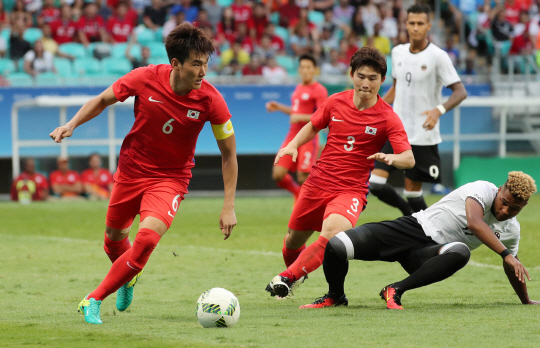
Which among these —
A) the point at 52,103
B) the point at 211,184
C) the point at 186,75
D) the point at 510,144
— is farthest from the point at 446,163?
the point at 186,75

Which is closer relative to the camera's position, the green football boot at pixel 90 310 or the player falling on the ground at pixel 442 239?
the green football boot at pixel 90 310

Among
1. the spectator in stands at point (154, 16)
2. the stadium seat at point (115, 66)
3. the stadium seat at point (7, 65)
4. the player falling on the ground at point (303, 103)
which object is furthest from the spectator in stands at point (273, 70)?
the player falling on the ground at point (303, 103)

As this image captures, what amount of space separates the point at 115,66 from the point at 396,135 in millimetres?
14746

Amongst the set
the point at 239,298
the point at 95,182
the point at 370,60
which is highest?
the point at 370,60

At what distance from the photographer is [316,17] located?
75.0ft

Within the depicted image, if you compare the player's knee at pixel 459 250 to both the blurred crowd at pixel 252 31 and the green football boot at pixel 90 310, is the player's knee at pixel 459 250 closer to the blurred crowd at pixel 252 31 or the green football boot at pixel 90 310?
the green football boot at pixel 90 310

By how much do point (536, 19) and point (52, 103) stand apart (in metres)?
13.8

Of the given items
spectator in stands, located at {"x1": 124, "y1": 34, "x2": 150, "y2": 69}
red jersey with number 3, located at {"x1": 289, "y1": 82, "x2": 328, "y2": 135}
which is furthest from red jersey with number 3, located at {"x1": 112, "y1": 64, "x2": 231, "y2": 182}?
spectator in stands, located at {"x1": 124, "y1": 34, "x2": 150, "y2": 69}

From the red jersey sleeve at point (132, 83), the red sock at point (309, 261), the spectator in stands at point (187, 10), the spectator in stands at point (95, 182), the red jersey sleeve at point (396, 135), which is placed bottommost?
the spectator in stands at point (95, 182)

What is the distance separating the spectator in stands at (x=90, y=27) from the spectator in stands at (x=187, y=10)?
2.11 m

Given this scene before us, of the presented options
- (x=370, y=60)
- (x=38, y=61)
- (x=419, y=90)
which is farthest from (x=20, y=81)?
(x=370, y=60)

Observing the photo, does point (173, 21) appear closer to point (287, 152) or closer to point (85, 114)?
point (287, 152)

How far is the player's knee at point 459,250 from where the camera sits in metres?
5.80

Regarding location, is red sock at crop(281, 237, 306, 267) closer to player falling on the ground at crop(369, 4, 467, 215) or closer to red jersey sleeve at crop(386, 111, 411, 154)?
red jersey sleeve at crop(386, 111, 411, 154)
